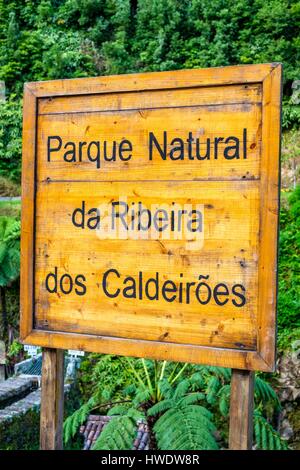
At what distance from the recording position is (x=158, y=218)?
72.6 inches

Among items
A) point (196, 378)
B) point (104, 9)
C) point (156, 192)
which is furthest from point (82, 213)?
point (104, 9)

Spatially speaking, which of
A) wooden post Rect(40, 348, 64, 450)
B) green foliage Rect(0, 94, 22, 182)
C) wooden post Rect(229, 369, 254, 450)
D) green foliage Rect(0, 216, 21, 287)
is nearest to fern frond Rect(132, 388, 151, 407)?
wooden post Rect(40, 348, 64, 450)

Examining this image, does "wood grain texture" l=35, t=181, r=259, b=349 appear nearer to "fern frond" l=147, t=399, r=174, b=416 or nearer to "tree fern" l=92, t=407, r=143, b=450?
"tree fern" l=92, t=407, r=143, b=450

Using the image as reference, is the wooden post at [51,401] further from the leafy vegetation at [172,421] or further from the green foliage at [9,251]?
the green foliage at [9,251]

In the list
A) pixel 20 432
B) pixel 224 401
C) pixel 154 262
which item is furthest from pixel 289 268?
pixel 154 262

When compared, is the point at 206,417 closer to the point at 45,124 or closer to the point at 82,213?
the point at 82,213

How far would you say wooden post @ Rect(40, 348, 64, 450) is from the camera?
1972 millimetres

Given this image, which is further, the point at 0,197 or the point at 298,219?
the point at 0,197

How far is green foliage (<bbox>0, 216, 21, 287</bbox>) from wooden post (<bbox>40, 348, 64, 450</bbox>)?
6825 mm

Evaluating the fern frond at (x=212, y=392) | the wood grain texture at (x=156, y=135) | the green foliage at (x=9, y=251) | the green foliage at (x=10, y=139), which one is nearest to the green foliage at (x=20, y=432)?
the green foliage at (x=9, y=251)

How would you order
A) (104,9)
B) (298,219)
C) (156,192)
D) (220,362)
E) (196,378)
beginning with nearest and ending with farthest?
(220,362) < (156,192) < (196,378) < (298,219) < (104,9)

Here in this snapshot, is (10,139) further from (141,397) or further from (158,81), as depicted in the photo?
(158,81)

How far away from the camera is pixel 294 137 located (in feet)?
33.8
